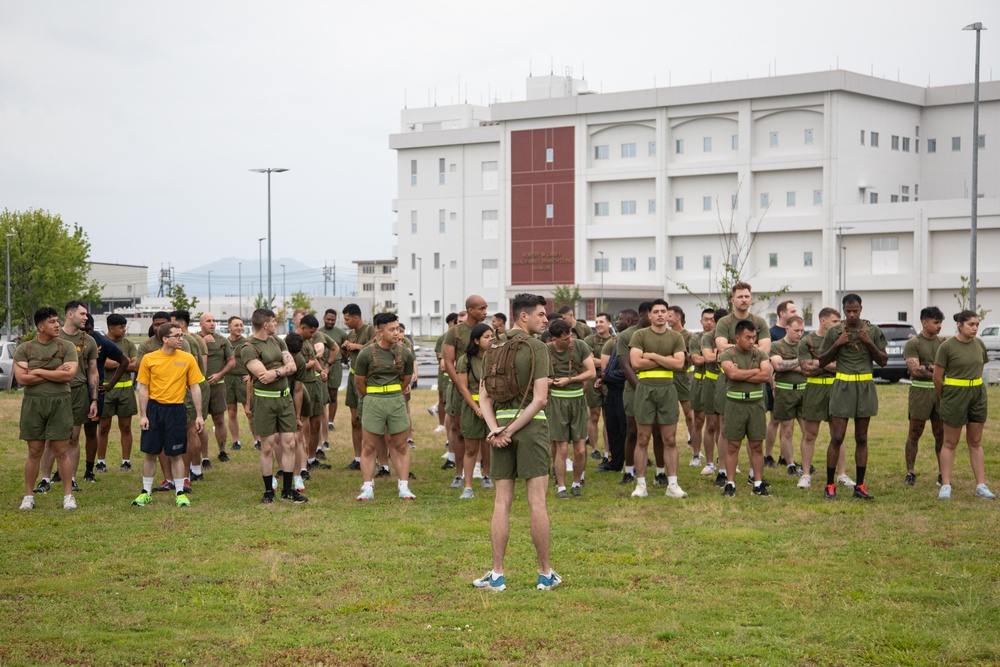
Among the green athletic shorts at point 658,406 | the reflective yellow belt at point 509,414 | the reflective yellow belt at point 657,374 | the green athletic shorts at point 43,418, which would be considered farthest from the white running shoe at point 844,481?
the green athletic shorts at point 43,418

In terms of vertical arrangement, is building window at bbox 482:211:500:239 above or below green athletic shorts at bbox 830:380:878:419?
above

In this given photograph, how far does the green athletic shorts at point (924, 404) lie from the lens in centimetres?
1228

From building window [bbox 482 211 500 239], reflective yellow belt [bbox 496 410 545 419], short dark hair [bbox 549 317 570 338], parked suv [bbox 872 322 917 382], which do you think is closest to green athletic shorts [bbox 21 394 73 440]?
short dark hair [bbox 549 317 570 338]

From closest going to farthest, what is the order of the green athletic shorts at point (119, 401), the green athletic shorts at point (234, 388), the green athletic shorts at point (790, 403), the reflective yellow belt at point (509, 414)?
the reflective yellow belt at point (509, 414) < the green athletic shorts at point (790, 403) < the green athletic shorts at point (119, 401) < the green athletic shorts at point (234, 388)

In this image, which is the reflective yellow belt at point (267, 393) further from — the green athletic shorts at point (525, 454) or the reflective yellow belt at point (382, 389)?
the green athletic shorts at point (525, 454)

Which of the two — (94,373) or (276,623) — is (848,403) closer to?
(276,623)

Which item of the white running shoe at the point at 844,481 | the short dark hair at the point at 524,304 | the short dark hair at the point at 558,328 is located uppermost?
the short dark hair at the point at 524,304

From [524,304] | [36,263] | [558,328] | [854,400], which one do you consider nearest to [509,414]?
[524,304]

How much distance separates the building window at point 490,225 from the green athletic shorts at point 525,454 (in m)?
77.1

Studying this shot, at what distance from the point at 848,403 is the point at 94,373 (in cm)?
862

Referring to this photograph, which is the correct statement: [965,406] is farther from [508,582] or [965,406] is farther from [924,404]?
[508,582]

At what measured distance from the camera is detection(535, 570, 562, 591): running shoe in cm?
801

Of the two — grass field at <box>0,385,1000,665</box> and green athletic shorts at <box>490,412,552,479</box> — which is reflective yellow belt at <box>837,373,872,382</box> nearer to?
grass field at <box>0,385,1000,665</box>

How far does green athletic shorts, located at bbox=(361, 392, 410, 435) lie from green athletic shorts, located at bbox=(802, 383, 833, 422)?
4796 millimetres
